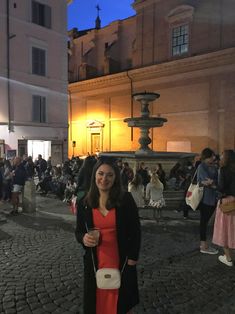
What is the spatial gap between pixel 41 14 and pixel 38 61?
10.9ft

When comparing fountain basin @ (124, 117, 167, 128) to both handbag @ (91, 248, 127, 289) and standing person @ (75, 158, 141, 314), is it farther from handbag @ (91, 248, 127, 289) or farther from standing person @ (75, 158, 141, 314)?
handbag @ (91, 248, 127, 289)

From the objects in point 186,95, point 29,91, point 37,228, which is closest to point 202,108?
point 186,95

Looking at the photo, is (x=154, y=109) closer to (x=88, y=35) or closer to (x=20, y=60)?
(x=20, y=60)

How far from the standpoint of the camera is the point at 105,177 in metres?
3.27

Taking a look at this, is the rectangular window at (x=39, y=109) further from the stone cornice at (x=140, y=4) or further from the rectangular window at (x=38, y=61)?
the stone cornice at (x=140, y=4)

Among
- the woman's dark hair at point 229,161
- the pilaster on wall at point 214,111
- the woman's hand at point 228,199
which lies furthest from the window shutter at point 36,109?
the woman's hand at point 228,199

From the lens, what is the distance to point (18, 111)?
78.2ft

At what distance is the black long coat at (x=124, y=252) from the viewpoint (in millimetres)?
3170

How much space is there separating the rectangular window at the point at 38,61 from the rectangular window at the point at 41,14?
6.31 feet

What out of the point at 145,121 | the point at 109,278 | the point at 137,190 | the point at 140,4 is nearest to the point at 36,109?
the point at 145,121

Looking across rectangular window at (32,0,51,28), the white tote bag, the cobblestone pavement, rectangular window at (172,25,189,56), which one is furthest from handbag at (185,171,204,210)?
rectangular window at (172,25,189,56)

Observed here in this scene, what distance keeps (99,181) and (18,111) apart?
71.4 ft

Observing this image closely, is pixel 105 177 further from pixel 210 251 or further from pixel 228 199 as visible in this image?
pixel 210 251

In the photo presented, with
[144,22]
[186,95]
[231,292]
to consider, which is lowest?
[231,292]
